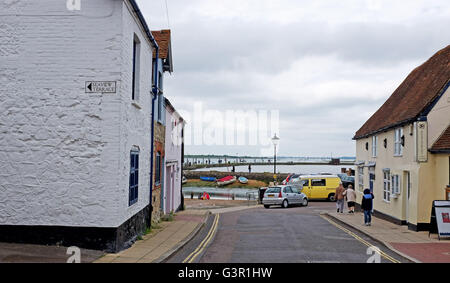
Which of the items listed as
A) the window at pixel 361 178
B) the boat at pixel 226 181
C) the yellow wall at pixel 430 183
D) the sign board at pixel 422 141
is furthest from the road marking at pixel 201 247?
the boat at pixel 226 181

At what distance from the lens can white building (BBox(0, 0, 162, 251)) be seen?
1113 cm

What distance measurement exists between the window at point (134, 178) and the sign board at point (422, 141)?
10633mm

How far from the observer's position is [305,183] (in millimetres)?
36781

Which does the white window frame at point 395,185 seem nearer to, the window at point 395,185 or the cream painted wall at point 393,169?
the window at point 395,185

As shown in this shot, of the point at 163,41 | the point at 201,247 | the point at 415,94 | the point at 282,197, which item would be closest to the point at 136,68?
the point at 163,41

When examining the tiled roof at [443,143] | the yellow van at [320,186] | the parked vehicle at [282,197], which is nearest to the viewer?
the tiled roof at [443,143]

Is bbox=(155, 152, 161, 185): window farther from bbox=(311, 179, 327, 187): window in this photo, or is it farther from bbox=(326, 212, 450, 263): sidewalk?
bbox=(311, 179, 327, 187): window

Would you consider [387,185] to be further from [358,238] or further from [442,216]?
[358,238]

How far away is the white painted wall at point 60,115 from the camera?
11.1m

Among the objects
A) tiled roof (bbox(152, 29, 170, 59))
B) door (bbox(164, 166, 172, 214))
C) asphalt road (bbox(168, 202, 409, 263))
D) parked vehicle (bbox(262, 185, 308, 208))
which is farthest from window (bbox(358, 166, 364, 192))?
tiled roof (bbox(152, 29, 170, 59))

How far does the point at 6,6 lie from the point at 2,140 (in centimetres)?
342

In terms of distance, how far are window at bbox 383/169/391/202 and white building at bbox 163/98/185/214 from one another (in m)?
10.6

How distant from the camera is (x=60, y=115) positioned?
11.2 metres
